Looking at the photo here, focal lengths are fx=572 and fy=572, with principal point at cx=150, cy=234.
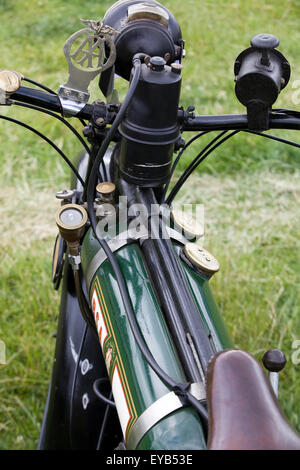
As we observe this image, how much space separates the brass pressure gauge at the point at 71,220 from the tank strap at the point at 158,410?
0.43 metres

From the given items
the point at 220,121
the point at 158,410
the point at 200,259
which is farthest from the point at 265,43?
the point at 158,410

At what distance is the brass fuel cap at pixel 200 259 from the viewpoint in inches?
47.9

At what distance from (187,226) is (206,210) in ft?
6.15

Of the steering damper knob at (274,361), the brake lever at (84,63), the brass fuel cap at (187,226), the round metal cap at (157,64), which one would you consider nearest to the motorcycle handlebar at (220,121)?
the brake lever at (84,63)

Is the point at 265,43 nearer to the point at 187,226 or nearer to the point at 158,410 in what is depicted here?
the point at 187,226

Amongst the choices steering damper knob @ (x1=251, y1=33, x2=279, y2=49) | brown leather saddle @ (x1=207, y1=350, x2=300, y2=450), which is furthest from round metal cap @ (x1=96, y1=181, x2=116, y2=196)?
brown leather saddle @ (x1=207, y1=350, x2=300, y2=450)

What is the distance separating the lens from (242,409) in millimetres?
803

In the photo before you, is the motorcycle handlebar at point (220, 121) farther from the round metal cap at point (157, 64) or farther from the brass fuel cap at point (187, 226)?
the brass fuel cap at point (187, 226)

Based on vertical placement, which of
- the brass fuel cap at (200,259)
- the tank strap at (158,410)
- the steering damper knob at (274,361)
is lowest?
the tank strap at (158,410)

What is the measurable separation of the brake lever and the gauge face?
0.72 feet

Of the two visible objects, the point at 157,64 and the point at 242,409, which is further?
the point at 157,64

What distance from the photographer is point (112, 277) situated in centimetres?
118

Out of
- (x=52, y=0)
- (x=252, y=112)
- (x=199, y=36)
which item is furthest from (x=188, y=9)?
(x=252, y=112)

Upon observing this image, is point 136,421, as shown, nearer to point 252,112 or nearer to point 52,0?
point 252,112
